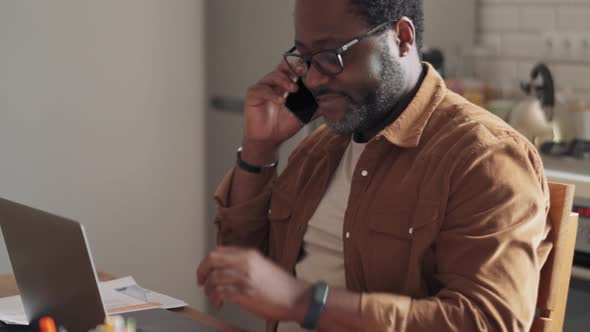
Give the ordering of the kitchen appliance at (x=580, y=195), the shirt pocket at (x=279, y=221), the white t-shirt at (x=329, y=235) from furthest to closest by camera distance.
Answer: the kitchen appliance at (x=580, y=195), the shirt pocket at (x=279, y=221), the white t-shirt at (x=329, y=235)

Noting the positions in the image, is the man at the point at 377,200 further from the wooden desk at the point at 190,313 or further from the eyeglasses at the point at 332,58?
the wooden desk at the point at 190,313

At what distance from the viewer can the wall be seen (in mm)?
2865

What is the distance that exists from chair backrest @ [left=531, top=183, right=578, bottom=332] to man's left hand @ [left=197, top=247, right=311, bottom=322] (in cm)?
45

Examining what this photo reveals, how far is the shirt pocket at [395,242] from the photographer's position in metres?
1.55

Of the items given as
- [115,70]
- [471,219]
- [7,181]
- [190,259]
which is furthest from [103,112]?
[471,219]

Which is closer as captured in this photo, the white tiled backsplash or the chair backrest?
the chair backrest

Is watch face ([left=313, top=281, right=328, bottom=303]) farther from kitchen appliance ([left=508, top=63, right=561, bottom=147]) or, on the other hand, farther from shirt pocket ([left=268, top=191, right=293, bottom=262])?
kitchen appliance ([left=508, top=63, right=561, bottom=147])

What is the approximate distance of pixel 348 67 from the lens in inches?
66.2

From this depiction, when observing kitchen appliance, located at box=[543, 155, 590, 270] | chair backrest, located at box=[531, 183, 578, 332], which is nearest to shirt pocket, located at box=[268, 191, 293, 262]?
chair backrest, located at box=[531, 183, 578, 332]

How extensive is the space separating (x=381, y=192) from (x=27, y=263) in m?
0.63

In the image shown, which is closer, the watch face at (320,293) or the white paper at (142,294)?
the watch face at (320,293)

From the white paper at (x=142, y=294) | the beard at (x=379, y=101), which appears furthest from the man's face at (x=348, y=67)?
the white paper at (x=142, y=294)

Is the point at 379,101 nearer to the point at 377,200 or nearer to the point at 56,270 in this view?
the point at 377,200

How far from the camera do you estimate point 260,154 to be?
198 centimetres
